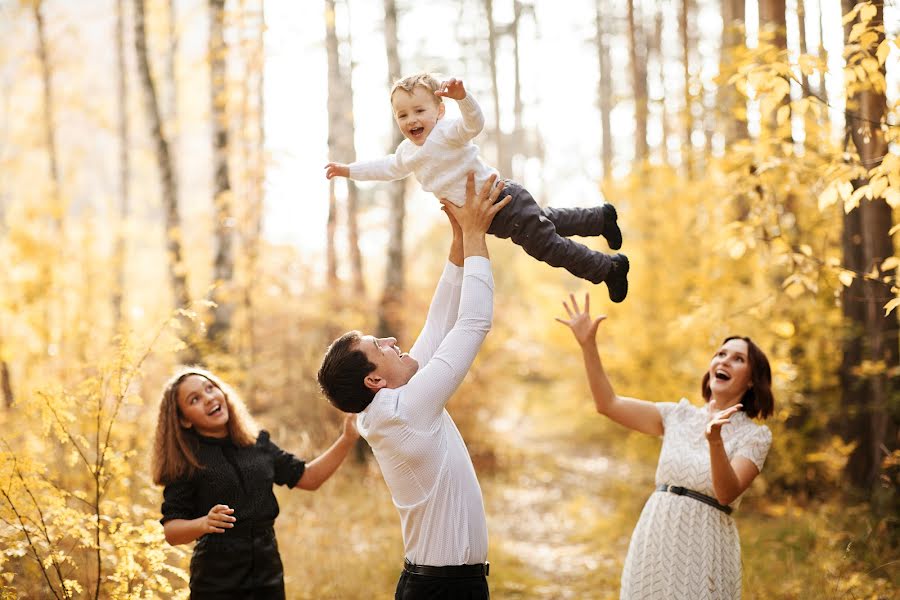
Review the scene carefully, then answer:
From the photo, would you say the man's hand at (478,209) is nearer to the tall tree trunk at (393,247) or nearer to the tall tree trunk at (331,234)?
the tall tree trunk at (393,247)

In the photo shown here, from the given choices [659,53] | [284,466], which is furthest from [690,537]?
[659,53]

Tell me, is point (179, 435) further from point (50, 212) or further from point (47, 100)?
point (47, 100)

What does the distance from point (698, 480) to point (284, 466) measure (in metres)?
1.62

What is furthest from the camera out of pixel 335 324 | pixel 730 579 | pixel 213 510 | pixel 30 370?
pixel 335 324

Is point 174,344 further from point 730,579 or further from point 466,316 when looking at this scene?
point 730,579

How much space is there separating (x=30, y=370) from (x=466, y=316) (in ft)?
19.7

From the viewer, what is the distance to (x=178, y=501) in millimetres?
3051

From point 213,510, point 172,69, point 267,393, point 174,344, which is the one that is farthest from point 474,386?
point 172,69

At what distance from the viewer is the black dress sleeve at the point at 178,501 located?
303cm

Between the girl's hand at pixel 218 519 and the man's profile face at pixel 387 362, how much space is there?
718 mm

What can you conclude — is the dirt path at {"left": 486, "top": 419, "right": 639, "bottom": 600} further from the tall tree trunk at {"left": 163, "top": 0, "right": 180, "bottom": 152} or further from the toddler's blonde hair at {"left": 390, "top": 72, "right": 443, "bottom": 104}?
the tall tree trunk at {"left": 163, "top": 0, "right": 180, "bottom": 152}

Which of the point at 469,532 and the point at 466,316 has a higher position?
the point at 466,316

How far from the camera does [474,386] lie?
941 centimetres

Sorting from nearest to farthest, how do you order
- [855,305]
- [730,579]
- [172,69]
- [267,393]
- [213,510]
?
[213,510] → [730,579] → [855,305] → [267,393] → [172,69]
